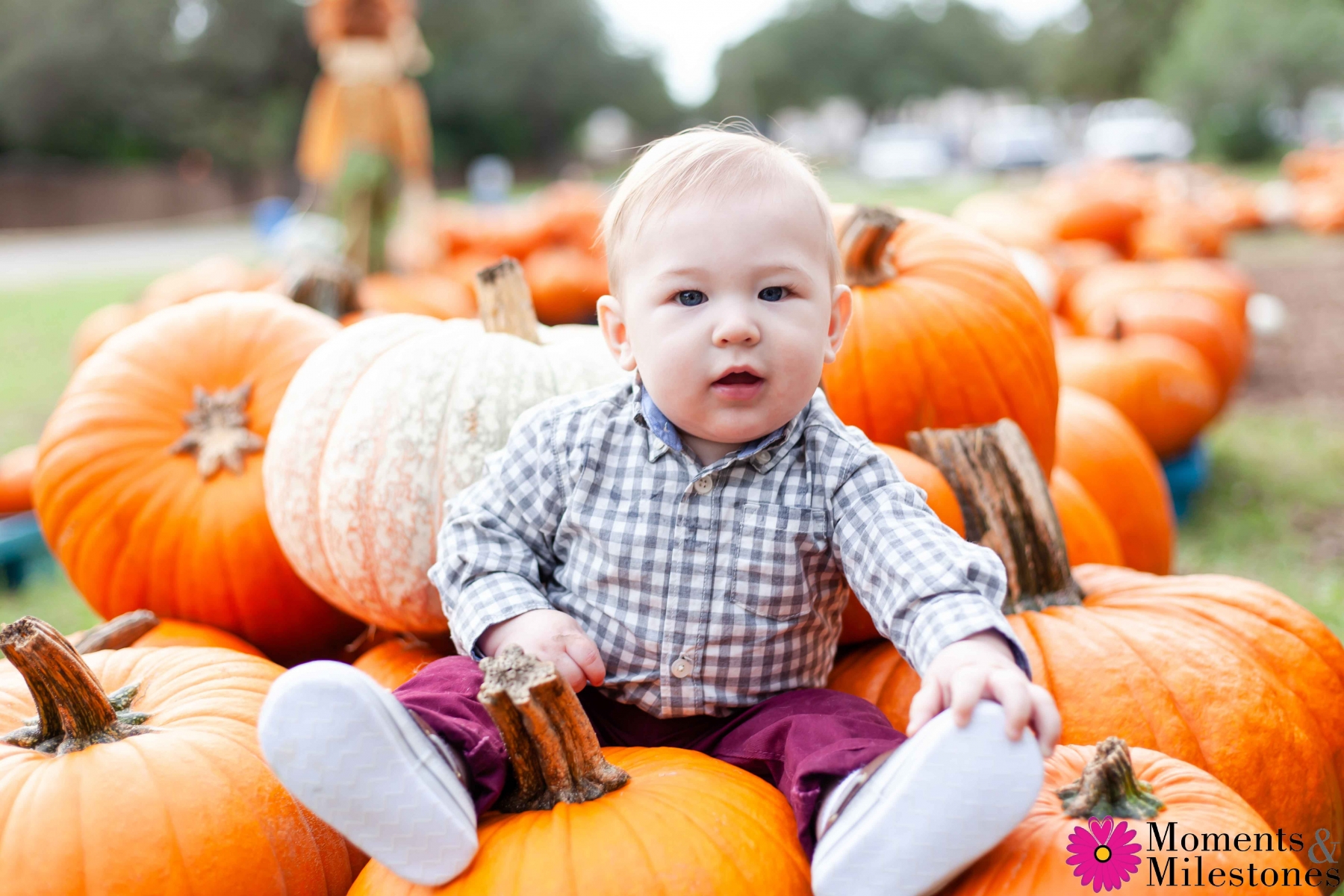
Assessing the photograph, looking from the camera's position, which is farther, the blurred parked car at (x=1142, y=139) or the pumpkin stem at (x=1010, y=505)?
the blurred parked car at (x=1142, y=139)

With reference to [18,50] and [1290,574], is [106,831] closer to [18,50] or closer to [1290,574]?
[1290,574]

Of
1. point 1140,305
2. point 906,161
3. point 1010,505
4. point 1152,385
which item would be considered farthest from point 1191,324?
point 906,161

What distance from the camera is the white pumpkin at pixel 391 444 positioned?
199 centimetres

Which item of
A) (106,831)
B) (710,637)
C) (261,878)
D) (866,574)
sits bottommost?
(261,878)

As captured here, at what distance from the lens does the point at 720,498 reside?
161 cm

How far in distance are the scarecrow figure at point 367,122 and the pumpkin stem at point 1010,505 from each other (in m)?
5.82

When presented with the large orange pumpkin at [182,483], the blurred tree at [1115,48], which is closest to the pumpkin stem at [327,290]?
the large orange pumpkin at [182,483]

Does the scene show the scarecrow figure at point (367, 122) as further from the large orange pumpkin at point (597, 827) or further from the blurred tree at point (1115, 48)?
the blurred tree at point (1115, 48)

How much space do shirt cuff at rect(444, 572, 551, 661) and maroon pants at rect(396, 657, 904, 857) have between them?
0.06 meters

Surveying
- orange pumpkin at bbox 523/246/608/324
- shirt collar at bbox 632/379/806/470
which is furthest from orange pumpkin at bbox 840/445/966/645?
orange pumpkin at bbox 523/246/608/324

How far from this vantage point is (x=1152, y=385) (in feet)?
14.0

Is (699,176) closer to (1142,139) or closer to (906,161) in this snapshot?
(1142,139)

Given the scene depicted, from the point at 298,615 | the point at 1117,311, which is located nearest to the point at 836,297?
the point at 298,615

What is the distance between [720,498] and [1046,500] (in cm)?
86
